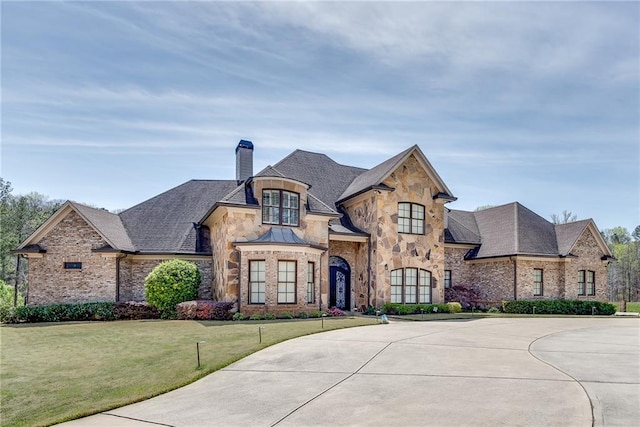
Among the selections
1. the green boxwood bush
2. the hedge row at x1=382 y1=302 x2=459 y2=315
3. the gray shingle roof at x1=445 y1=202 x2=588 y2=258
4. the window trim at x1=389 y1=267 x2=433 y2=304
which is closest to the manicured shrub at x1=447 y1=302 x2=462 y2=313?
the hedge row at x1=382 y1=302 x2=459 y2=315

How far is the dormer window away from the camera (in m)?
21.3

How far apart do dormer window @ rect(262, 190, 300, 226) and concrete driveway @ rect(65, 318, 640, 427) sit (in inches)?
382

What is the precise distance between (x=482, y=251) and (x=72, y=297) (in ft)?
79.5

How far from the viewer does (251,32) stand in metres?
13.4

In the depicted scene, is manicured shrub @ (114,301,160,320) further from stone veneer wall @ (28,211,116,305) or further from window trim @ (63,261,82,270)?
window trim @ (63,261,82,270)

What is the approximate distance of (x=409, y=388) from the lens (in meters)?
7.79

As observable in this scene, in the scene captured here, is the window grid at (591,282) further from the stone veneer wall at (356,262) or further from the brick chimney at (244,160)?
the brick chimney at (244,160)

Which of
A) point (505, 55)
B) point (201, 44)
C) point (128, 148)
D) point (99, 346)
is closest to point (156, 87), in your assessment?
point (201, 44)

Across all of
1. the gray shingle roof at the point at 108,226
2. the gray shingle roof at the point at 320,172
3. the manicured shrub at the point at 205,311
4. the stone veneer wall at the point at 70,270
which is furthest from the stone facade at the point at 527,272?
the stone veneer wall at the point at 70,270

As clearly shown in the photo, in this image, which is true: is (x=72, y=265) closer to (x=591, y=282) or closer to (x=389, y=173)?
(x=389, y=173)

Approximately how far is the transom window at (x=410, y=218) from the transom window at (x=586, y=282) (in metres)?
12.4

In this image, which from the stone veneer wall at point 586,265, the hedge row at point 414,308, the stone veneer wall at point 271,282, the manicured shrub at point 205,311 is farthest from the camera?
the stone veneer wall at point 586,265

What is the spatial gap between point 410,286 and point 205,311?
1147 cm

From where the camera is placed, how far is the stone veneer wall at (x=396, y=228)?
77.6 ft
